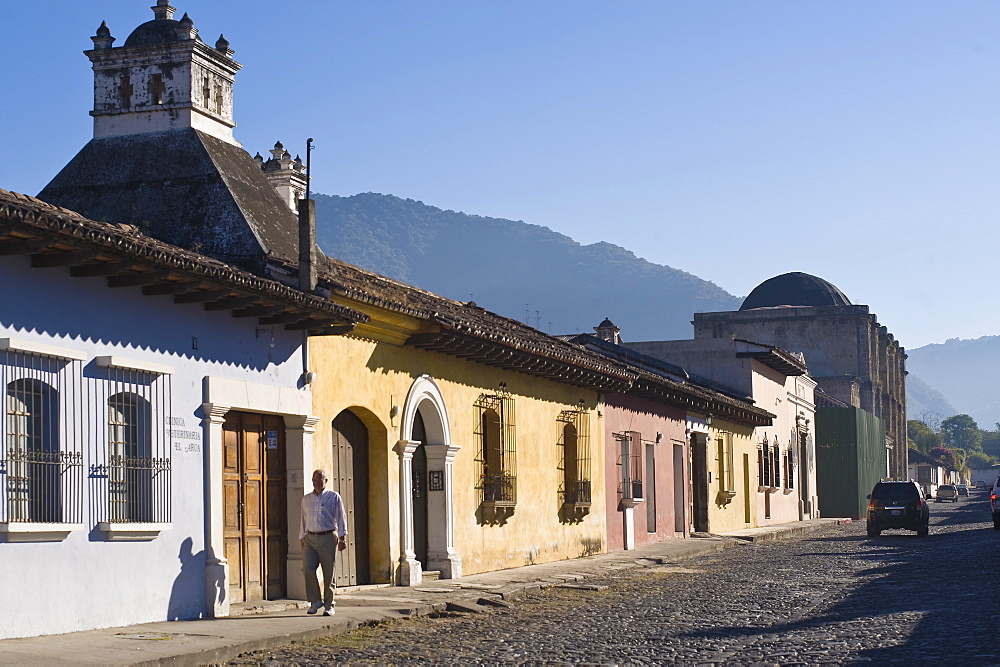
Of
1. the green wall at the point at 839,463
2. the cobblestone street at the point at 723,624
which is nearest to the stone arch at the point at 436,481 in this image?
the cobblestone street at the point at 723,624

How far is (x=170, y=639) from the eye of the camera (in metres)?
10.9

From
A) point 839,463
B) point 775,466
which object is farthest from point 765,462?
point 839,463

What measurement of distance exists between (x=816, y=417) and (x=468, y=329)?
39.7 m

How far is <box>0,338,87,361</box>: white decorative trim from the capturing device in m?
10.5

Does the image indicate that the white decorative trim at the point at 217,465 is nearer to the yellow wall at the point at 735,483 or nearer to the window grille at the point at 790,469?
the yellow wall at the point at 735,483

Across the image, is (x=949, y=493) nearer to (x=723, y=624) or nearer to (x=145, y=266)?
(x=723, y=624)

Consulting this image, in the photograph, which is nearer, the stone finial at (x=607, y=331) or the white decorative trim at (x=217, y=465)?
the white decorative trim at (x=217, y=465)

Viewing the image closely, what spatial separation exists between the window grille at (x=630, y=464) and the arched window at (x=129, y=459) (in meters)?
16.0

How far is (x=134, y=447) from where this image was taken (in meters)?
12.2

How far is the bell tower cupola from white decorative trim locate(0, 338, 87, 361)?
6.21 meters

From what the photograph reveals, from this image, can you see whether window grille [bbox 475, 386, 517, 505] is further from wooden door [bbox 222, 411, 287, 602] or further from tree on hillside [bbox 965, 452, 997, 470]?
tree on hillside [bbox 965, 452, 997, 470]

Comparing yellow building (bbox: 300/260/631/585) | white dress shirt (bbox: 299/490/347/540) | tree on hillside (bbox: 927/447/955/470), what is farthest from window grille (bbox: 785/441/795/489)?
tree on hillside (bbox: 927/447/955/470)

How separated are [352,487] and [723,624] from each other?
583 centimetres

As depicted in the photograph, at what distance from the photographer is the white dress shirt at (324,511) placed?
13.3 metres
